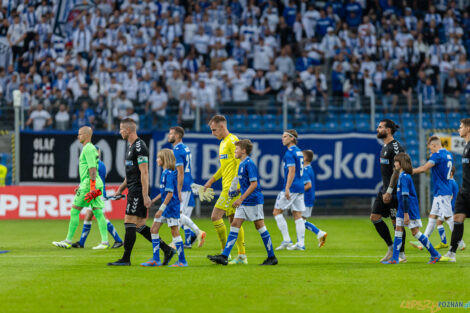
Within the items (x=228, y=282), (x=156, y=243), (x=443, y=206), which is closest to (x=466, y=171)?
(x=443, y=206)

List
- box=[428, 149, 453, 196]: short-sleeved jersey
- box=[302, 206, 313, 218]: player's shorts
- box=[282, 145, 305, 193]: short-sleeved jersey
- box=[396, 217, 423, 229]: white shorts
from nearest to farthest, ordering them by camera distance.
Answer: box=[396, 217, 423, 229]: white shorts
box=[428, 149, 453, 196]: short-sleeved jersey
box=[282, 145, 305, 193]: short-sleeved jersey
box=[302, 206, 313, 218]: player's shorts

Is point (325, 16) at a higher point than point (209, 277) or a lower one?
higher

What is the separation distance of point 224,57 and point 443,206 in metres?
13.8

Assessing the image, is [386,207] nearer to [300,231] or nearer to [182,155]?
[300,231]

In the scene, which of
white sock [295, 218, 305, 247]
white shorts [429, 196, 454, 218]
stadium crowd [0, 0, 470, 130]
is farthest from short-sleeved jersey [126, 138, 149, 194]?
stadium crowd [0, 0, 470, 130]

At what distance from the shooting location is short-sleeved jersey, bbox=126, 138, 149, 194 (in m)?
11.2

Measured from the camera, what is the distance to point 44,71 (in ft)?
89.3

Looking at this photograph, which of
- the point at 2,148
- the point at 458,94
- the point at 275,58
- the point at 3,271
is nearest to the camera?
the point at 3,271

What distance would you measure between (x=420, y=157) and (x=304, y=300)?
16.2 m

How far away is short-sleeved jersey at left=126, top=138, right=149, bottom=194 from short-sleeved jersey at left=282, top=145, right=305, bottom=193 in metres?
3.60

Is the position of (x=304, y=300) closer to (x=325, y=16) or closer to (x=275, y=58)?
(x=275, y=58)

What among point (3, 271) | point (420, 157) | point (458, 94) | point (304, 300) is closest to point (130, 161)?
point (3, 271)

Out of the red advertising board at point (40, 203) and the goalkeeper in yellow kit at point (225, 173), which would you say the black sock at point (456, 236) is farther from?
the red advertising board at point (40, 203)

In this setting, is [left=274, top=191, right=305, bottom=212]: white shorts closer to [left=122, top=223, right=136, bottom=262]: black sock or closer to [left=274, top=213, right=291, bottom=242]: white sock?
[left=274, top=213, right=291, bottom=242]: white sock
